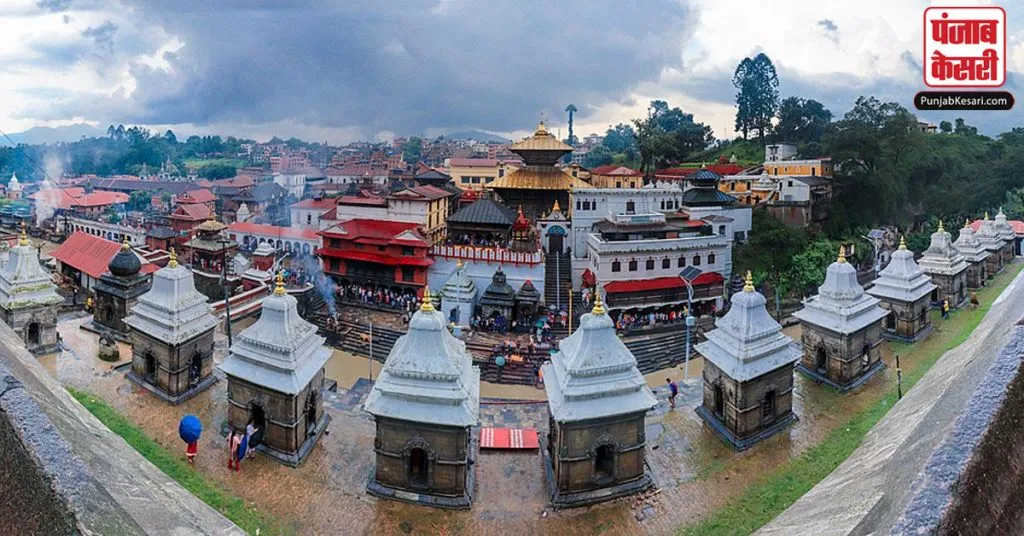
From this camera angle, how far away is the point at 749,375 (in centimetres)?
1295

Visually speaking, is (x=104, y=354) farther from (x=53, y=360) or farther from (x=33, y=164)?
(x=33, y=164)

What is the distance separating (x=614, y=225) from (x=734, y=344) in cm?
1445

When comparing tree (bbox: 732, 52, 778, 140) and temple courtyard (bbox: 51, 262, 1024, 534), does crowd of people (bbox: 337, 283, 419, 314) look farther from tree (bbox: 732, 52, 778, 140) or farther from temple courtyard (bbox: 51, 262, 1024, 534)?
tree (bbox: 732, 52, 778, 140)

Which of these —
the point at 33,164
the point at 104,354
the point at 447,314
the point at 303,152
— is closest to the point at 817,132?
the point at 447,314

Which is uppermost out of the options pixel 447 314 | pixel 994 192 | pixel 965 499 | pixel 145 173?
pixel 145 173

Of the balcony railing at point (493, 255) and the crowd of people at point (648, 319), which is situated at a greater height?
the balcony railing at point (493, 255)

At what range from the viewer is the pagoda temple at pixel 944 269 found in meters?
22.4

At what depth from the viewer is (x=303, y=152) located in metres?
83.0

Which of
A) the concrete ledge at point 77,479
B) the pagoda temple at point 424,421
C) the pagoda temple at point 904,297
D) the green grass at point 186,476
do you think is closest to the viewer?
the concrete ledge at point 77,479

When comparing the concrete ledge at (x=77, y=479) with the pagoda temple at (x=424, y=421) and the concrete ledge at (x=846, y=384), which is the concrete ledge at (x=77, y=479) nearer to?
the pagoda temple at (x=424, y=421)

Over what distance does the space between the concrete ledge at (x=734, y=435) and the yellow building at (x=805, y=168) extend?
32024 millimetres

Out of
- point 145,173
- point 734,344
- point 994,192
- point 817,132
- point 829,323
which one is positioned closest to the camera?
point 734,344

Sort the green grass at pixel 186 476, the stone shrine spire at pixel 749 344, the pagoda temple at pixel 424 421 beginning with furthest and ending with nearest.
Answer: the stone shrine spire at pixel 749 344 < the pagoda temple at pixel 424 421 < the green grass at pixel 186 476

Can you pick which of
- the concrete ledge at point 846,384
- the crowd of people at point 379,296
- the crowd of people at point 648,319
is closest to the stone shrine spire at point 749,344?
the concrete ledge at point 846,384
